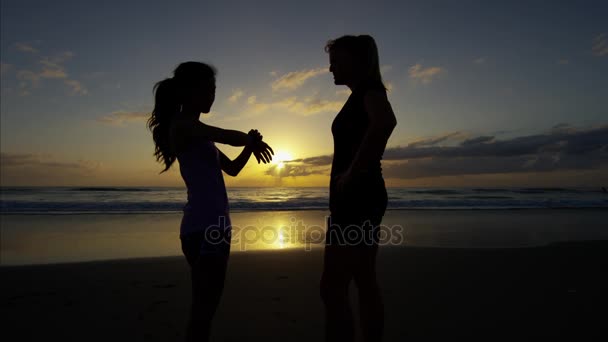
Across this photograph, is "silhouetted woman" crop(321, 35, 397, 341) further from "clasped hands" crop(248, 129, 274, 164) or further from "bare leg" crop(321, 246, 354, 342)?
"clasped hands" crop(248, 129, 274, 164)

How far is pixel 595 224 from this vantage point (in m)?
11.7

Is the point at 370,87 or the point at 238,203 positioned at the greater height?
the point at 370,87

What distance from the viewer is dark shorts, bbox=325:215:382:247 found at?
76.7 inches

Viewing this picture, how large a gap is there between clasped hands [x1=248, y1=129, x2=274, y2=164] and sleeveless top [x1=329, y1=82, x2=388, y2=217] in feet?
1.44

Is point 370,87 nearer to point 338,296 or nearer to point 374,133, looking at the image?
point 374,133

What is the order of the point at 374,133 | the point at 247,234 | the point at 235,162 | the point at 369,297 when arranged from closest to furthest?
the point at 374,133 → the point at 369,297 → the point at 235,162 → the point at 247,234

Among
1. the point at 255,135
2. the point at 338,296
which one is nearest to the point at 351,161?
the point at 255,135

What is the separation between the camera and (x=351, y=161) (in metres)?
1.99

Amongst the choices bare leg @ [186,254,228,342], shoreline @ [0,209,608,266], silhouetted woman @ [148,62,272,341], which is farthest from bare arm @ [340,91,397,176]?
shoreline @ [0,209,608,266]

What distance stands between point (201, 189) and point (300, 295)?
287 centimetres

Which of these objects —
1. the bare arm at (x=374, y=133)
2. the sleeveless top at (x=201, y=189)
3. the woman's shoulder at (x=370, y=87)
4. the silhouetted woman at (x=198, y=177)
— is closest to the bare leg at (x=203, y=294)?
the silhouetted woman at (x=198, y=177)

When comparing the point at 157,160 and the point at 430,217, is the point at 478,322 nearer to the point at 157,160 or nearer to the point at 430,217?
the point at 157,160

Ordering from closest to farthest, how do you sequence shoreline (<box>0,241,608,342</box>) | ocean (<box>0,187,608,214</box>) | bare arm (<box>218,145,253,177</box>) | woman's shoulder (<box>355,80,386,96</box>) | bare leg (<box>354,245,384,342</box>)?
woman's shoulder (<box>355,80,386,96</box>) < bare leg (<box>354,245,384,342</box>) < bare arm (<box>218,145,253,177</box>) < shoreline (<box>0,241,608,342</box>) < ocean (<box>0,187,608,214</box>)

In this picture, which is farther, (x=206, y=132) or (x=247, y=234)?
(x=247, y=234)
